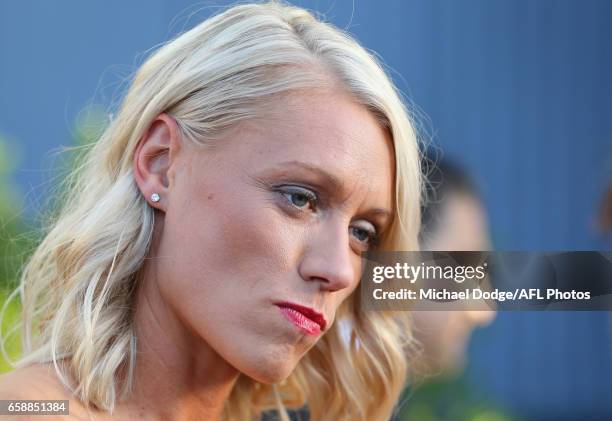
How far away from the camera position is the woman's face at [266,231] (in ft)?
6.51

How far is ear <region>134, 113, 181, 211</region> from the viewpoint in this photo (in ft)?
6.89

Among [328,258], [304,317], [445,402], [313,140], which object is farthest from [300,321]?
[445,402]

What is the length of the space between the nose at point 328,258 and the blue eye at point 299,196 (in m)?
0.06

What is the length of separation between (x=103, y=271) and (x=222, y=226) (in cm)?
32

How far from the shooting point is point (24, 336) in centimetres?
231

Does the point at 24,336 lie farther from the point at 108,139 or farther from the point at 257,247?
the point at 257,247

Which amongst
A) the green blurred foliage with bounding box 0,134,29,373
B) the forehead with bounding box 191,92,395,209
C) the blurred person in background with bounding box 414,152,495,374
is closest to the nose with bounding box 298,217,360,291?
the forehead with bounding box 191,92,395,209

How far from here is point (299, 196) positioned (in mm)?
2039

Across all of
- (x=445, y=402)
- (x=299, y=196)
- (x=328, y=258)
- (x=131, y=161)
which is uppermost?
(x=445, y=402)

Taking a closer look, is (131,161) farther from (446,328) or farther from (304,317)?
(446,328)

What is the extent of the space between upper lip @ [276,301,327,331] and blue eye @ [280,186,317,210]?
0.68 ft

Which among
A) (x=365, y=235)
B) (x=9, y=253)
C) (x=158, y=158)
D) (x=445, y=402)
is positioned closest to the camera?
(x=158, y=158)

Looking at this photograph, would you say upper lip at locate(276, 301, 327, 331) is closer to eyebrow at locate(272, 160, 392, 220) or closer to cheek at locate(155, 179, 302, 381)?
cheek at locate(155, 179, 302, 381)

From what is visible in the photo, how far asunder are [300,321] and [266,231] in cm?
21
